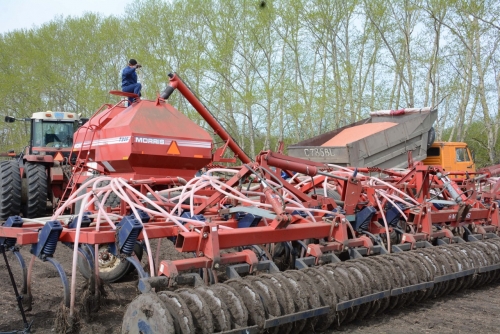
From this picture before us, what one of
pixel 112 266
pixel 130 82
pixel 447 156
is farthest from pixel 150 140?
pixel 447 156

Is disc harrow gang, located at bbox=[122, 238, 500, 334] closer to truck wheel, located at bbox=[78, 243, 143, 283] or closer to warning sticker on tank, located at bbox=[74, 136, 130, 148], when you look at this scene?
truck wheel, located at bbox=[78, 243, 143, 283]

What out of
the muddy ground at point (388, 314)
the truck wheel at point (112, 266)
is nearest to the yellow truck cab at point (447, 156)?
the muddy ground at point (388, 314)

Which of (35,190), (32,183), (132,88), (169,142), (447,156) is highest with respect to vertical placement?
(132,88)

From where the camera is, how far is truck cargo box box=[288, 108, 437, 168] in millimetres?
11328

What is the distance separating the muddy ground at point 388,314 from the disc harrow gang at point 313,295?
10cm

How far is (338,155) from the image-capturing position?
11375 millimetres

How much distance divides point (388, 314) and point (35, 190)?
6494mm

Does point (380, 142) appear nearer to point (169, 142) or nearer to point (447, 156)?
point (447, 156)

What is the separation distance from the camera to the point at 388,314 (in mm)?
4047

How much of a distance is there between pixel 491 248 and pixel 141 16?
24.9 meters

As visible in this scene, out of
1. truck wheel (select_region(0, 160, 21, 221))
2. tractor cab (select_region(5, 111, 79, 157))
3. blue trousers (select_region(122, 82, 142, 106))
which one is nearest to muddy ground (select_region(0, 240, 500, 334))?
blue trousers (select_region(122, 82, 142, 106))

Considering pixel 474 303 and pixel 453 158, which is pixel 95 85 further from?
pixel 474 303

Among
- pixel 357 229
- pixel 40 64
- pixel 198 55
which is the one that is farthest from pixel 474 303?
pixel 40 64

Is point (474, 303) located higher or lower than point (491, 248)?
lower
